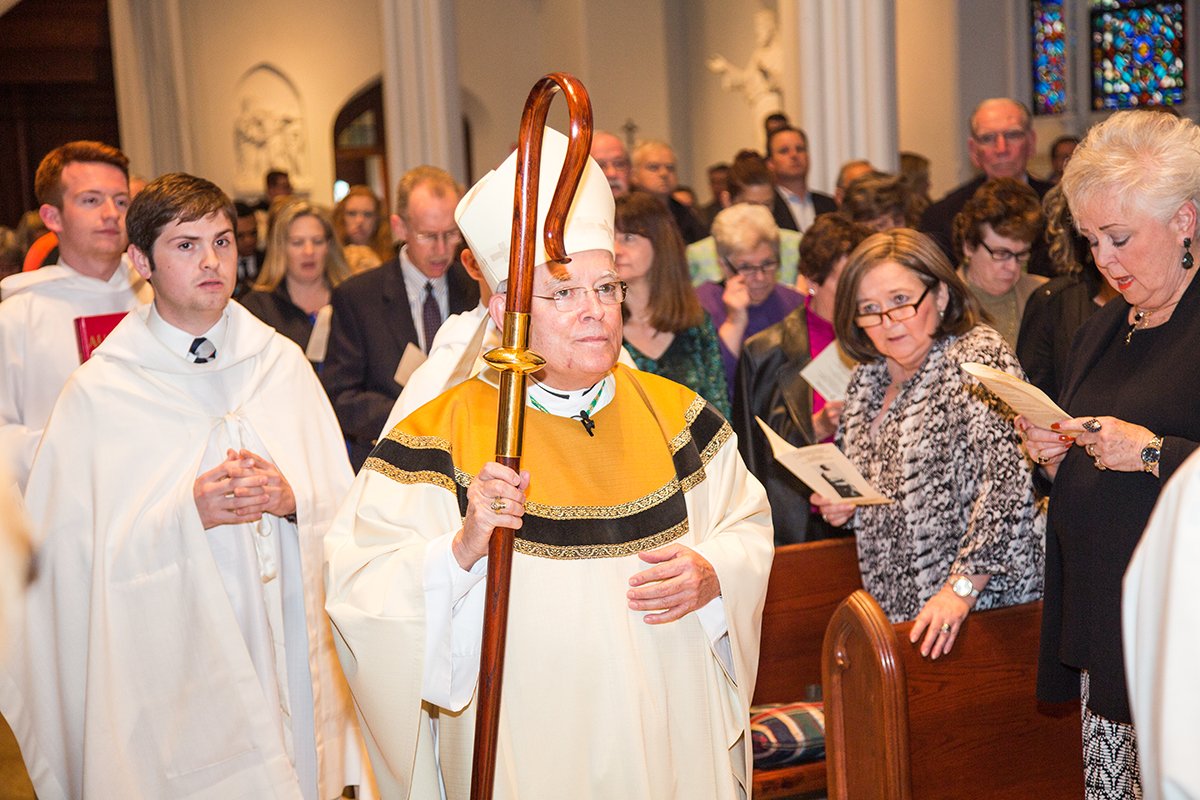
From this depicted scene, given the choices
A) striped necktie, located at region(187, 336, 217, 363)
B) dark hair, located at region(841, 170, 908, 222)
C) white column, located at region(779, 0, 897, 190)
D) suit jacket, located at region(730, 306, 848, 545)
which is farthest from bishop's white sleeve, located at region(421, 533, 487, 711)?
white column, located at region(779, 0, 897, 190)

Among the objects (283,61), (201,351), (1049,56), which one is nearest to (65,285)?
(201,351)

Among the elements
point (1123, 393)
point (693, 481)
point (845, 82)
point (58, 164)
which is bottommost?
point (693, 481)

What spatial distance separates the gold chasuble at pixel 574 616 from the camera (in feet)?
8.72

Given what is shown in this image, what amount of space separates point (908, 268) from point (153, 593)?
2.31 m

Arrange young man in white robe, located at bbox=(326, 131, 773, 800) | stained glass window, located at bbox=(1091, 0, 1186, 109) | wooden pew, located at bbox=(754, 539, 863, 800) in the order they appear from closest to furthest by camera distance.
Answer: young man in white robe, located at bbox=(326, 131, 773, 800) → wooden pew, located at bbox=(754, 539, 863, 800) → stained glass window, located at bbox=(1091, 0, 1186, 109)

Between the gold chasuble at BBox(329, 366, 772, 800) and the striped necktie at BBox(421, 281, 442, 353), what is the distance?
2.61 metres

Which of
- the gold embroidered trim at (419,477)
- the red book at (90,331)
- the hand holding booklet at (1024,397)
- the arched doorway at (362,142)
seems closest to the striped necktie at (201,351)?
the red book at (90,331)

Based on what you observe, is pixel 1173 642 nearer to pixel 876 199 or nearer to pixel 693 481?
pixel 693 481

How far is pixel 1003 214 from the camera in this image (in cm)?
497

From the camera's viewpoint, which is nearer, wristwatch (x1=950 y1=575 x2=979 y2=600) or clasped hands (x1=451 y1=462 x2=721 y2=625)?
clasped hands (x1=451 y1=462 x2=721 y2=625)

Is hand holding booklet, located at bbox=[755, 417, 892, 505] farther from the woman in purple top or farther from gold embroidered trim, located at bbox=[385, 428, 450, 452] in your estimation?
the woman in purple top

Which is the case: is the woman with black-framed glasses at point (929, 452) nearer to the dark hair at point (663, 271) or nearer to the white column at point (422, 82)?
the dark hair at point (663, 271)

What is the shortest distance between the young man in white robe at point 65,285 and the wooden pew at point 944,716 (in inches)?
109

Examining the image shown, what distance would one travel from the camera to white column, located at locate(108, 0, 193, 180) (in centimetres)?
1558
